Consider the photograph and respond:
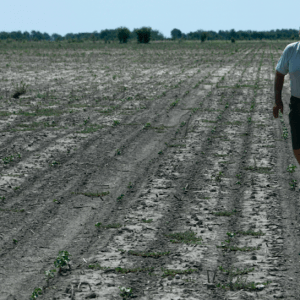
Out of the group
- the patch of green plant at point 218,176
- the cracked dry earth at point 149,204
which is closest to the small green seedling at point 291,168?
the cracked dry earth at point 149,204

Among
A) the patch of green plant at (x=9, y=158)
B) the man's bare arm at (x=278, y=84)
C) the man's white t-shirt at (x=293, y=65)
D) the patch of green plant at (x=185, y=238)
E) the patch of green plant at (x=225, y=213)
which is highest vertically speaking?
the man's white t-shirt at (x=293, y=65)

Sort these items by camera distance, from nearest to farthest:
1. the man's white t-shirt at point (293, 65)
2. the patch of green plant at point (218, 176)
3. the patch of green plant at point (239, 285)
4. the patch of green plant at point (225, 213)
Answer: the patch of green plant at point (239, 285) < the man's white t-shirt at point (293, 65) < the patch of green plant at point (225, 213) < the patch of green plant at point (218, 176)

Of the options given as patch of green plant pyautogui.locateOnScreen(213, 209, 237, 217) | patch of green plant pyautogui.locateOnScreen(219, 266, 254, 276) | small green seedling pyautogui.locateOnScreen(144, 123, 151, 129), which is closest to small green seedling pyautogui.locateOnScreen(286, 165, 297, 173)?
patch of green plant pyautogui.locateOnScreen(213, 209, 237, 217)

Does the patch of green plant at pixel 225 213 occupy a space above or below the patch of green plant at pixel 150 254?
above

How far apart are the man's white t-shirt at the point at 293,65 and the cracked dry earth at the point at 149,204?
1.64m

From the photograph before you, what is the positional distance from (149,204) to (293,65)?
8.93 feet

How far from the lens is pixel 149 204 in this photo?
583 cm

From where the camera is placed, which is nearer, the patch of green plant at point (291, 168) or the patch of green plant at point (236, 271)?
the patch of green plant at point (236, 271)

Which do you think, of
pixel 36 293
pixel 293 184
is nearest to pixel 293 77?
pixel 293 184

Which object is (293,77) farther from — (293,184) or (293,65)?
(293,184)

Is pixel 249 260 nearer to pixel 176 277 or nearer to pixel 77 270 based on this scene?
pixel 176 277

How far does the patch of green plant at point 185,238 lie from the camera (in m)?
4.69

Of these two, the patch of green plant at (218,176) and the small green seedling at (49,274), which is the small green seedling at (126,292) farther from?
the patch of green plant at (218,176)

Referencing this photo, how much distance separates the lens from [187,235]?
484cm
